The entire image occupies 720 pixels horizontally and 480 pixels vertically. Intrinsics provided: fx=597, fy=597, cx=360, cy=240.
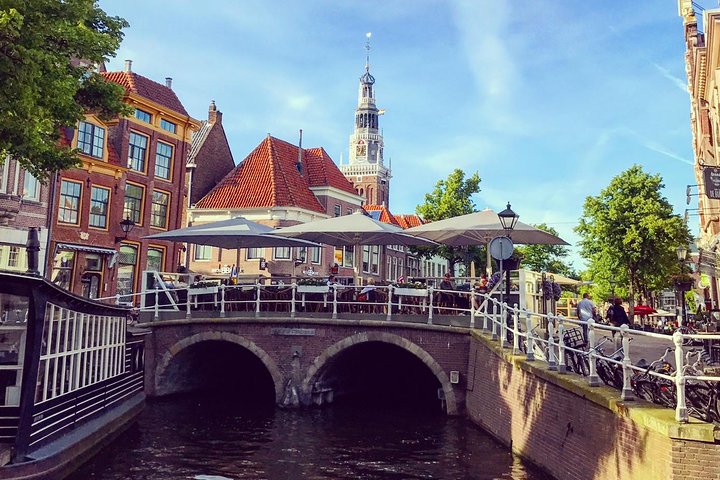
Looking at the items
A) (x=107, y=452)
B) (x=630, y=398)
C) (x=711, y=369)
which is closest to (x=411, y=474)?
(x=630, y=398)

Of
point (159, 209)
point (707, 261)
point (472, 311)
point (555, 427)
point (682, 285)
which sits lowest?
point (555, 427)

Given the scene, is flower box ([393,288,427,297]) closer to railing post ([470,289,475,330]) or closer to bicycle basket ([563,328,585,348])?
railing post ([470,289,475,330])

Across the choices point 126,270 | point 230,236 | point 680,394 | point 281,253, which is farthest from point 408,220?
point 680,394

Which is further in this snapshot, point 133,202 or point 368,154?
point 368,154

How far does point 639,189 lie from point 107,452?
88.0 ft

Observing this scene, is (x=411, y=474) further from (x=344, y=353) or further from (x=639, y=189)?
(x=639, y=189)

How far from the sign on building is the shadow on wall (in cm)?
829

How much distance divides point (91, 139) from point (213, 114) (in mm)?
14635

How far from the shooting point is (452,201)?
109ft

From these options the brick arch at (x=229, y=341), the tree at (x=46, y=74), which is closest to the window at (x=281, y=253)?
the brick arch at (x=229, y=341)

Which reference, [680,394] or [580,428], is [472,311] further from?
[680,394]

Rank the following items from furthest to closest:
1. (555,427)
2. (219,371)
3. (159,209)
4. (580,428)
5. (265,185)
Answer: (265,185) → (159,209) → (219,371) → (555,427) → (580,428)

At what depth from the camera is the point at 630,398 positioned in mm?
7035

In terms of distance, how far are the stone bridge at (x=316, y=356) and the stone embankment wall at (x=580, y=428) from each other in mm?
1483
